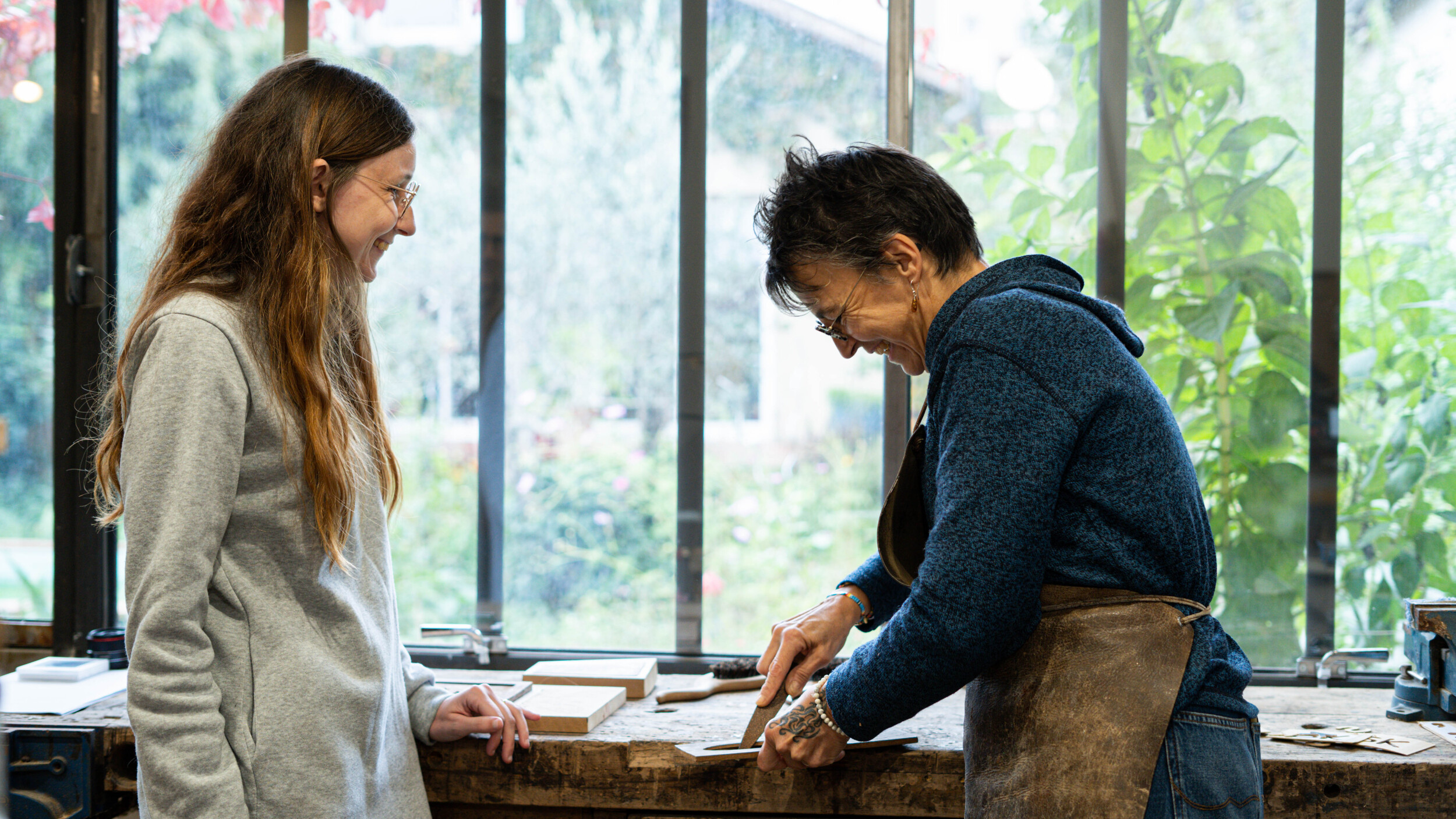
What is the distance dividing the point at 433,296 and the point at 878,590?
1.40 meters

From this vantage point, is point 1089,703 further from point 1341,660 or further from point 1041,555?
point 1341,660

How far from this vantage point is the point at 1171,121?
221 centimetres

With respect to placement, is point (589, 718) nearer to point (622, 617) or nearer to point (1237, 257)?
point (622, 617)

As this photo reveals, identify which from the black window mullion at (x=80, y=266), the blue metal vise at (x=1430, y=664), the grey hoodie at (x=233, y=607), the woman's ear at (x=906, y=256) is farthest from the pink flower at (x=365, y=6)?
the blue metal vise at (x=1430, y=664)

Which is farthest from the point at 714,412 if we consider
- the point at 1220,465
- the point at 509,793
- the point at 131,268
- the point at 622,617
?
the point at 131,268

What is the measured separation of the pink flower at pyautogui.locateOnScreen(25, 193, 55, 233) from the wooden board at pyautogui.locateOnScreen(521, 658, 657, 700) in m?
1.71

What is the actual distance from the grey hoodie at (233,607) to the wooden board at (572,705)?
394 mm

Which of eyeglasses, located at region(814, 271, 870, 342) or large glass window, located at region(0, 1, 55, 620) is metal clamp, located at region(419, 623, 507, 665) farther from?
eyeglasses, located at region(814, 271, 870, 342)

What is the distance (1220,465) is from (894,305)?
127cm

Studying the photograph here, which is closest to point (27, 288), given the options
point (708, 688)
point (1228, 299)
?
point (708, 688)

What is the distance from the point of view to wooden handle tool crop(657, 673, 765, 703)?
1978 mm

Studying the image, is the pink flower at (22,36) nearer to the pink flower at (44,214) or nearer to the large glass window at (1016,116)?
the pink flower at (44,214)

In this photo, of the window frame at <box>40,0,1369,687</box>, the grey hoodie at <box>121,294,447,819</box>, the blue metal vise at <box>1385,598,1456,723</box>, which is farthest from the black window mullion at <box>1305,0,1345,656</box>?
the grey hoodie at <box>121,294,447,819</box>

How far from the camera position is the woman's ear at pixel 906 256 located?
52.1 inches
